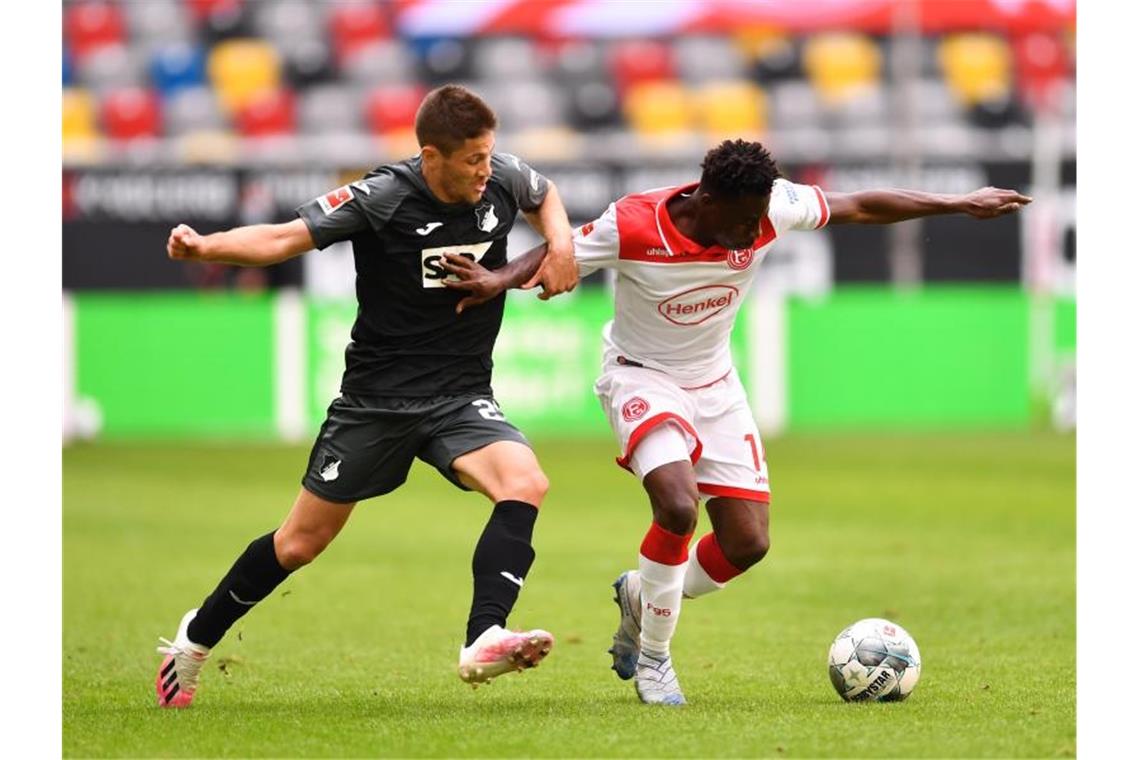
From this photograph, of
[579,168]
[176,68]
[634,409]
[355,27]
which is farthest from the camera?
[355,27]

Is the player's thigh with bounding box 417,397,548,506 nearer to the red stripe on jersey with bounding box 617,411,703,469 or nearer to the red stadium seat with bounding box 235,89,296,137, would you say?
the red stripe on jersey with bounding box 617,411,703,469

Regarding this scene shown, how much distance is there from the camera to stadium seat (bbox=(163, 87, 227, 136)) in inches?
1087

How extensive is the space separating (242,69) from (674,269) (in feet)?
72.5

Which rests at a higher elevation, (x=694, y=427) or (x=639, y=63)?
(x=639, y=63)

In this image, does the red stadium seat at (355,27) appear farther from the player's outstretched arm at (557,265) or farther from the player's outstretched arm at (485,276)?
the player's outstretched arm at (485,276)

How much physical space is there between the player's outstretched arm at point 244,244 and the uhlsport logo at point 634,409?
150 centimetres

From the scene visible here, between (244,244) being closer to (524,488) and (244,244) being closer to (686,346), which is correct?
(524,488)

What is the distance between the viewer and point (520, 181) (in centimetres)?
744

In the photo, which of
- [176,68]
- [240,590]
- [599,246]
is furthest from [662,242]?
[176,68]

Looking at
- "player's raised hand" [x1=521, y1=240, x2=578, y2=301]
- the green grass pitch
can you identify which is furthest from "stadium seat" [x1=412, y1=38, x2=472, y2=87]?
"player's raised hand" [x1=521, y1=240, x2=578, y2=301]

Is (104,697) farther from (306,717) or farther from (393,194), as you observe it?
(393,194)

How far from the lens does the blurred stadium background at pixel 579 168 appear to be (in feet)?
71.4

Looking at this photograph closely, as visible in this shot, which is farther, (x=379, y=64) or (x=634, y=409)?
(x=379, y=64)

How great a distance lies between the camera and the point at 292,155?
918 inches
